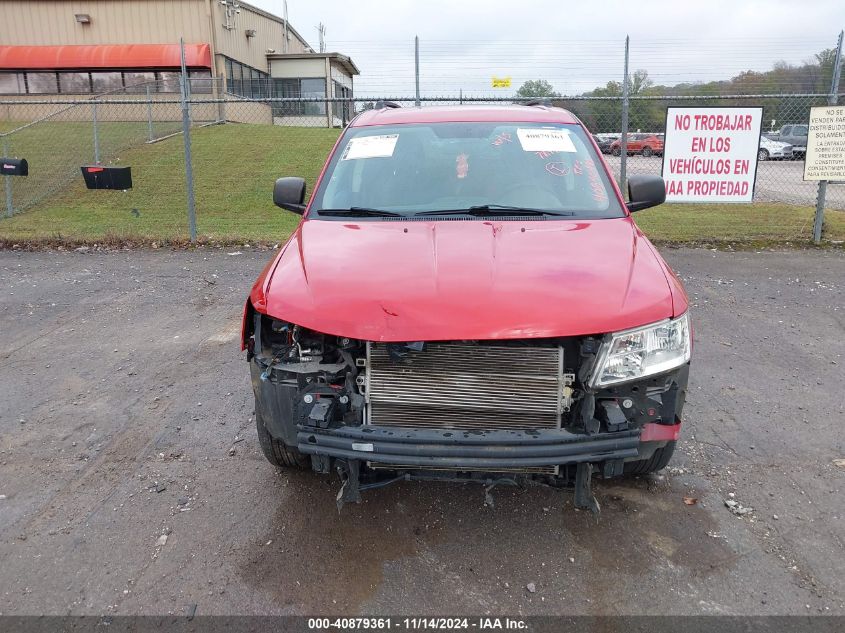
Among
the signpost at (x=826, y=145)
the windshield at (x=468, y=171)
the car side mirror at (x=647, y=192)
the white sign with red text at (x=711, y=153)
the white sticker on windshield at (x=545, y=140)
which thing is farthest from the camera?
the white sign with red text at (x=711, y=153)

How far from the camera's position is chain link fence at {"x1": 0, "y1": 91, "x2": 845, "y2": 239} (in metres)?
10.4

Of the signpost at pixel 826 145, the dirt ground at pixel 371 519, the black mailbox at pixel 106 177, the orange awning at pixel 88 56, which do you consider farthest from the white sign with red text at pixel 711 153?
the orange awning at pixel 88 56

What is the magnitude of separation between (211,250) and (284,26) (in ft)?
100

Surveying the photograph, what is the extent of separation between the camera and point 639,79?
11.2 meters

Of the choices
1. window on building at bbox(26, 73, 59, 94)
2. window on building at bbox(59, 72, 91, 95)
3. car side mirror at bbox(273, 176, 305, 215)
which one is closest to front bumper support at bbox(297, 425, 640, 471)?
car side mirror at bbox(273, 176, 305, 215)

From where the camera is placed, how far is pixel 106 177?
1108 centimetres

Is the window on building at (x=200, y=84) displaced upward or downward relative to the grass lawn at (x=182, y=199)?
upward

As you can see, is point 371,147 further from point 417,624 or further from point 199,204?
point 199,204

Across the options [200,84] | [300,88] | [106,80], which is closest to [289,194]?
[200,84]

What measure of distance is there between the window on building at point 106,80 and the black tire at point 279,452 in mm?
28027

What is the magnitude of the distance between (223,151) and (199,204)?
525 centimetres

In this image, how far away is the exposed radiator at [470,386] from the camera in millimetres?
2637

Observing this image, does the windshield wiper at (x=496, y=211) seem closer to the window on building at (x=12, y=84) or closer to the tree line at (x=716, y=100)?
the tree line at (x=716, y=100)

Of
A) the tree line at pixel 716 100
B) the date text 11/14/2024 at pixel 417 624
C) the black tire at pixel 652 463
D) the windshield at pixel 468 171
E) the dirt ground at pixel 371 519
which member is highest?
the tree line at pixel 716 100
